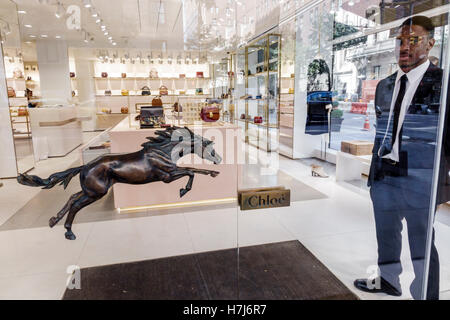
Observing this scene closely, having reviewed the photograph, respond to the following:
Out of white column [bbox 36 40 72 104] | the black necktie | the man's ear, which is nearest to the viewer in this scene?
the man's ear

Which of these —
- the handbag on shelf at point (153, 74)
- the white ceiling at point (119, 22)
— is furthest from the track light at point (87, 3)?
the handbag on shelf at point (153, 74)

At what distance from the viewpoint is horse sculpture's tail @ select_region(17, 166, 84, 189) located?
4.44 feet

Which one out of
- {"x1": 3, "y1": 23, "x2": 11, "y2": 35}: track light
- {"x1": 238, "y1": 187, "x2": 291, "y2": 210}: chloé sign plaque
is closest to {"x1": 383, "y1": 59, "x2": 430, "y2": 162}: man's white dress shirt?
{"x1": 238, "y1": 187, "x2": 291, "y2": 210}: chloé sign plaque

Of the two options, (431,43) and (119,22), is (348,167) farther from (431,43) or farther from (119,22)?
(119,22)

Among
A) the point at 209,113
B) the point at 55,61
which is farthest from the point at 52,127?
the point at 209,113

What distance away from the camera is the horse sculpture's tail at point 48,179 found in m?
1.35

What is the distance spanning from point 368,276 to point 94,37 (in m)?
2.89

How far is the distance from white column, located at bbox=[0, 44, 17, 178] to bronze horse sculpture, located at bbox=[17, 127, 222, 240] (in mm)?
3323

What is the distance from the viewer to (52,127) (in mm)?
4188

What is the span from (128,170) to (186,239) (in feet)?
4.33

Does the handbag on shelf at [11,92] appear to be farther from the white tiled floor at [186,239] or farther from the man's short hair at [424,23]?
the man's short hair at [424,23]

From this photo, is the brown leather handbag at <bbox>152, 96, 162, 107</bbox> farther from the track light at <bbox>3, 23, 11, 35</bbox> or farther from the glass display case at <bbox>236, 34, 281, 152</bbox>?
the glass display case at <bbox>236, 34, 281, 152</bbox>

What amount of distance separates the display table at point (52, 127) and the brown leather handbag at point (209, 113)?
1658mm
